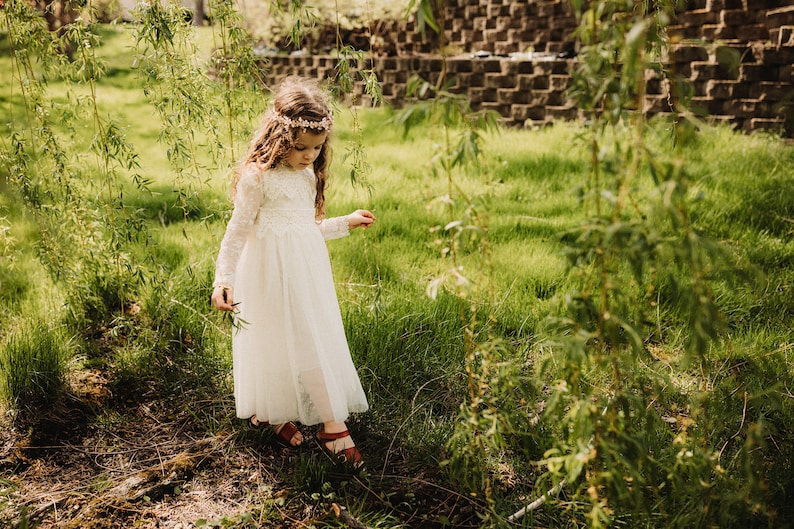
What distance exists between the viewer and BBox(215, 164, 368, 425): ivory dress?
2.38 m

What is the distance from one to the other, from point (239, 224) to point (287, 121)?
1.32 feet

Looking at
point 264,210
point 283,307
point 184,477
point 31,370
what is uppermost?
point 264,210

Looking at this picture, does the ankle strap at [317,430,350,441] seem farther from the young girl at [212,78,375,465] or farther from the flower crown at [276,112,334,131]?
the flower crown at [276,112,334,131]

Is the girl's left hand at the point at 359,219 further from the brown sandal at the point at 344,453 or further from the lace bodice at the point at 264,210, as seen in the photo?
the brown sandal at the point at 344,453

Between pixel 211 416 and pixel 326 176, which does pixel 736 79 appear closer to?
pixel 326 176

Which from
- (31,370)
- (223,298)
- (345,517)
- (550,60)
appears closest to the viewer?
(345,517)

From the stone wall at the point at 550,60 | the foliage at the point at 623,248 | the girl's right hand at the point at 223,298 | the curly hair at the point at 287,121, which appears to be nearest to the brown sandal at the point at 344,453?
the girl's right hand at the point at 223,298

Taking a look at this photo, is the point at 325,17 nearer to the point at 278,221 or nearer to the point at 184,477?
the point at 278,221

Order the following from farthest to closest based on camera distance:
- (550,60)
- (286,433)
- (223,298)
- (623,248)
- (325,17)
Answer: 1. (325,17)
2. (550,60)
3. (286,433)
4. (223,298)
5. (623,248)

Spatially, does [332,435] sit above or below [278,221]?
below

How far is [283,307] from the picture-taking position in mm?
2389

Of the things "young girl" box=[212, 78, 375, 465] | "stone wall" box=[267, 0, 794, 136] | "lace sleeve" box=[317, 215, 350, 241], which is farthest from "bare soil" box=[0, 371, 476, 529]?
"stone wall" box=[267, 0, 794, 136]

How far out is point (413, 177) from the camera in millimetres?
5109

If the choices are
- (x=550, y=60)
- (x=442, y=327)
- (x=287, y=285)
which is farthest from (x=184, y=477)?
(x=550, y=60)
